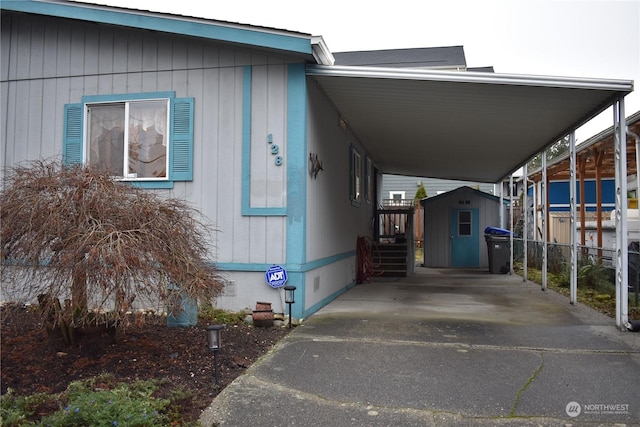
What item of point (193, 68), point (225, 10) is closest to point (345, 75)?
point (193, 68)

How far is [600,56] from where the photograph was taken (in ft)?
34.2

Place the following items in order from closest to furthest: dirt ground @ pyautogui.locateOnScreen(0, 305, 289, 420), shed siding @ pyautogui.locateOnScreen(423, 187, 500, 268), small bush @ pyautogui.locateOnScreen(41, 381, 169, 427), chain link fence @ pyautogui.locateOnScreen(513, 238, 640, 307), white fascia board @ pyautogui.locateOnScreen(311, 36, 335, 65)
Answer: small bush @ pyautogui.locateOnScreen(41, 381, 169, 427) → dirt ground @ pyautogui.locateOnScreen(0, 305, 289, 420) → white fascia board @ pyautogui.locateOnScreen(311, 36, 335, 65) → chain link fence @ pyautogui.locateOnScreen(513, 238, 640, 307) → shed siding @ pyautogui.locateOnScreen(423, 187, 500, 268)

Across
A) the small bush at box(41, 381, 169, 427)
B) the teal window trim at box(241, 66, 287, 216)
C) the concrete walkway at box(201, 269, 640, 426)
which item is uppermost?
the teal window trim at box(241, 66, 287, 216)

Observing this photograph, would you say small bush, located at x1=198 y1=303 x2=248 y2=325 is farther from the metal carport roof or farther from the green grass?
the green grass

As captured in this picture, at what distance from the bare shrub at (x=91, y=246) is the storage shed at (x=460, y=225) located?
1287 centimetres

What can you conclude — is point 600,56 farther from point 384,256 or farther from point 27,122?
point 27,122

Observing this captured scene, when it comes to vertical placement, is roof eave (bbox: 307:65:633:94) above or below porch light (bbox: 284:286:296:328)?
above

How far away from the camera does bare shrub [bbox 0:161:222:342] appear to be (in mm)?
3863

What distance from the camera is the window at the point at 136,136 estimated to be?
690 cm

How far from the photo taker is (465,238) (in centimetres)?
1639

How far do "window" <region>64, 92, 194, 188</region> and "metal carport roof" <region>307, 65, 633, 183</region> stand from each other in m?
2.02

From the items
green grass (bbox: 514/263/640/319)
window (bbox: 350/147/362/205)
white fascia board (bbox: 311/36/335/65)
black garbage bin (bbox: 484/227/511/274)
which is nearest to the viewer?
white fascia board (bbox: 311/36/335/65)

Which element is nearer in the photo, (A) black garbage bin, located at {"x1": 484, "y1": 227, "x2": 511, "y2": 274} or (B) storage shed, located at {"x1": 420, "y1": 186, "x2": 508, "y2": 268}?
(A) black garbage bin, located at {"x1": 484, "y1": 227, "x2": 511, "y2": 274}

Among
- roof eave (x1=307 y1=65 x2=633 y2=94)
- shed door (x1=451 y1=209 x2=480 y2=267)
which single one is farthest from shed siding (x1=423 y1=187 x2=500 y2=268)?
roof eave (x1=307 y1=65 x2=633 y2=94)
